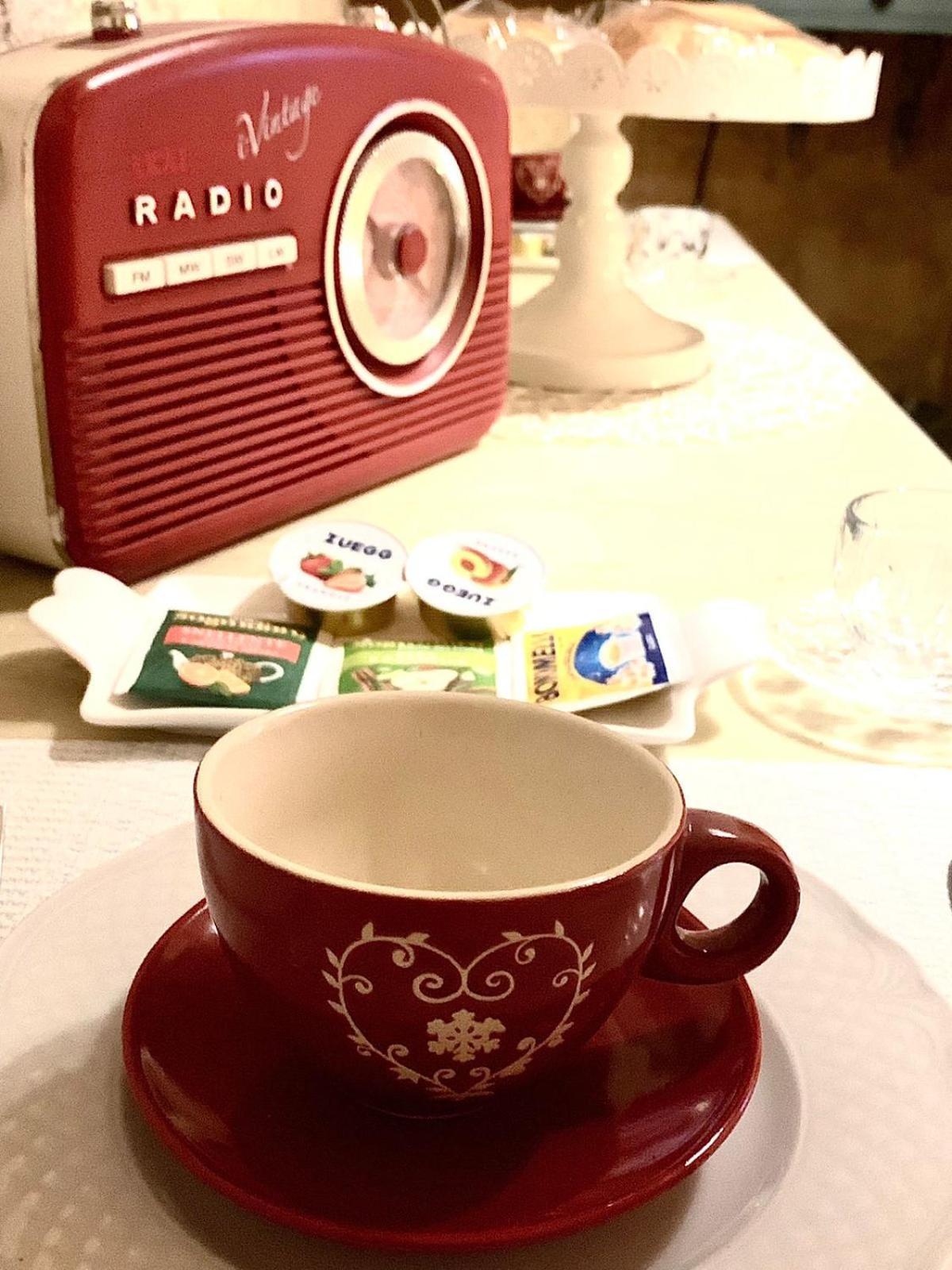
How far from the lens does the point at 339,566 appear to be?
58 cm

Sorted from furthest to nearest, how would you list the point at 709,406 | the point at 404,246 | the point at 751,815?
the point at 709,406
the point at 404,246
the point at 751,815

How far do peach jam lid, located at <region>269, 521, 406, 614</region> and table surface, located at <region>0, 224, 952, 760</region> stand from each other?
5 centimetres

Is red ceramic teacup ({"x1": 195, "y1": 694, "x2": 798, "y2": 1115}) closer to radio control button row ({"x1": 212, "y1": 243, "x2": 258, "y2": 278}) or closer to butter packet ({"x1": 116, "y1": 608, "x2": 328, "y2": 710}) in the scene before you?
butter packet ({"x1": 116, "y1": 608, "x2": 328, "y2": 710})

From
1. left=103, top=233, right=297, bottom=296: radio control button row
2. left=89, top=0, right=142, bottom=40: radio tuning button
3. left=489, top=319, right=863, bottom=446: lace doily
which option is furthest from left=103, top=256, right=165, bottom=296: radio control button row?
left=489, top=319, right=863, bottom=446: lace doily

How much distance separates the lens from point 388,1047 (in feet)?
0.86

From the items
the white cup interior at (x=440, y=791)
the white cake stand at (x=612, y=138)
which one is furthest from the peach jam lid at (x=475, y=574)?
the white cake stand at (x=612, y=138)

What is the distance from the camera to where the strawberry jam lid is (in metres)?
0.56

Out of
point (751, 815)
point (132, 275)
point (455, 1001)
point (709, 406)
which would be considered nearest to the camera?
point (455, 1001)

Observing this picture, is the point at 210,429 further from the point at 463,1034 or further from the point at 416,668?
the point at 463,1034

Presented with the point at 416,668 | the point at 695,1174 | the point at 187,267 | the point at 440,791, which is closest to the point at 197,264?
the point at 187,267

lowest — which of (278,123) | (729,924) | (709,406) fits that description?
(709,406)

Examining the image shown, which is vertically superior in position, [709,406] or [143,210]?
[143,210]

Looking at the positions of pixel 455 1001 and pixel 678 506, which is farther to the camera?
pixel 678 506

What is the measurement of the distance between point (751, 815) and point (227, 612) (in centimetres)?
27
